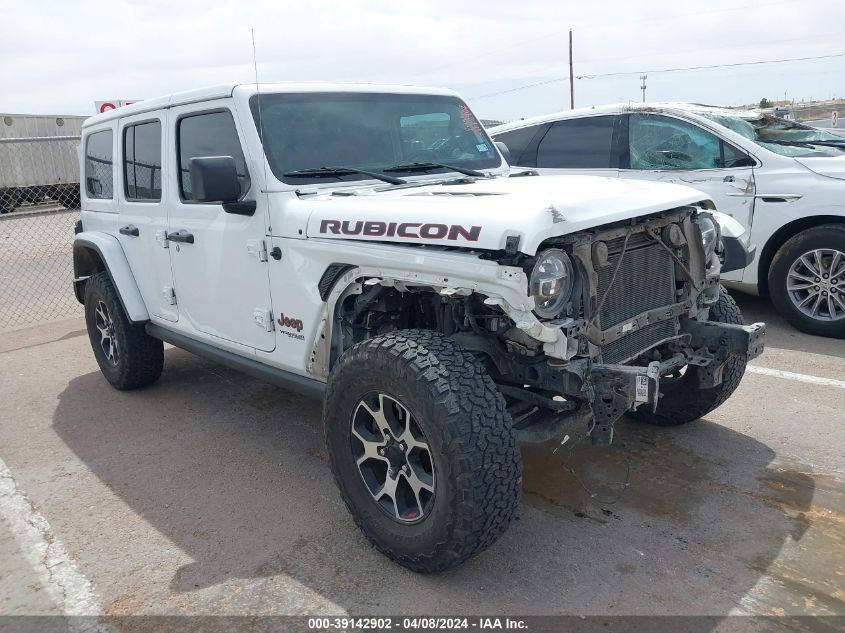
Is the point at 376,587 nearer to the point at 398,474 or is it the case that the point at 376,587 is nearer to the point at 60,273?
the point at 398,474

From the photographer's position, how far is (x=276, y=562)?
10.7ft

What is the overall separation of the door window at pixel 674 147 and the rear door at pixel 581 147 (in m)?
0.19

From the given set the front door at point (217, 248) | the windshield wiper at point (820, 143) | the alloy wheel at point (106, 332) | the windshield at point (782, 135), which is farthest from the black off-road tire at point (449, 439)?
the windshield wiper at point (820, 143)

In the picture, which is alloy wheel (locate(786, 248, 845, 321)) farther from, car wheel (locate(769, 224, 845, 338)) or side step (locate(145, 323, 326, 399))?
side step (locate(145, 323, 326, 399))

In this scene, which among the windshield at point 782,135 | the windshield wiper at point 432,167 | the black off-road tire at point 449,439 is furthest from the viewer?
the windshield at point 782,135

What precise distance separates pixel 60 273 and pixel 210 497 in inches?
354

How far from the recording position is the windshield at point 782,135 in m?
6.33

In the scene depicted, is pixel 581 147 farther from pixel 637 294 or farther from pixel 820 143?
pixel 637 294

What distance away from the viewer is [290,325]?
3.77 meters

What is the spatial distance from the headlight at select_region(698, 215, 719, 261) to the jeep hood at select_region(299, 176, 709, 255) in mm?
163

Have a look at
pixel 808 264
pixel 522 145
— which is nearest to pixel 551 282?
pixel 808 264

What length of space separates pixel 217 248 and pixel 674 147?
176 inches

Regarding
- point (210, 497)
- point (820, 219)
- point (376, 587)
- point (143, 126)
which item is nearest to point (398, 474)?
point (376, 587)

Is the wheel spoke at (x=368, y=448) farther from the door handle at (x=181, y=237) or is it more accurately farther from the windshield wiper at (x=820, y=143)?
the windshield wiper at (x=820, y=143)
